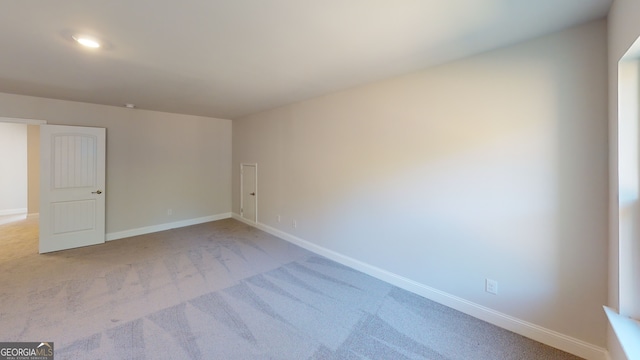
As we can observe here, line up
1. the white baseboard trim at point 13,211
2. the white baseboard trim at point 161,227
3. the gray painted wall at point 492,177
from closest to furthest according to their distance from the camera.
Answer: the gray painted wall at point 492,177 → the white baseboard trim at point 161,227 → the white baseboard trim at point 13,211

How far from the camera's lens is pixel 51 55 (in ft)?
7.59

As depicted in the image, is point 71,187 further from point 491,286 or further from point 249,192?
point 491,286

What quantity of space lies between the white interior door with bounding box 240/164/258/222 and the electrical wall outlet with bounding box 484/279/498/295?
13.8 ft

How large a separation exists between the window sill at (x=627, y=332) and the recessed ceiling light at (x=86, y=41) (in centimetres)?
404

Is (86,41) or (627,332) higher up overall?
(86,41)

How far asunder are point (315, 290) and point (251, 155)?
11.4 feet

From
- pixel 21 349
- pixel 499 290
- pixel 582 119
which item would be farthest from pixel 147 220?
pixel 582 119

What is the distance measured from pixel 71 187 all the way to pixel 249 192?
116 inches

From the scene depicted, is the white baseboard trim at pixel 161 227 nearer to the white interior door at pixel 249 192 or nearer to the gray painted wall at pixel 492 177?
the white interior door at pixel 249 192

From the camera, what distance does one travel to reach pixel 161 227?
206 inches

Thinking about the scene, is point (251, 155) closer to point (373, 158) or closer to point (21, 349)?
point (373, 158)

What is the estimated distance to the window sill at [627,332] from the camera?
1289 mm

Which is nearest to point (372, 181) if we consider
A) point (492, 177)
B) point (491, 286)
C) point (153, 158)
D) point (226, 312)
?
point (492, 177)

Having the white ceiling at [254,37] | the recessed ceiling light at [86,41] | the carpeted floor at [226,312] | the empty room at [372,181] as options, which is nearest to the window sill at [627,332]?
the empty room at [372,181]
